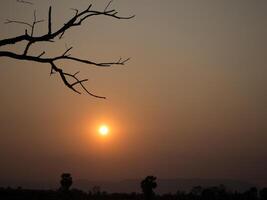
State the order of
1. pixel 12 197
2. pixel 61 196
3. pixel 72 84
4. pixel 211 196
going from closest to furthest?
1. pixel 72 84
2. pixel 12 197
3. pixel 61 196
4. pixel 211 196

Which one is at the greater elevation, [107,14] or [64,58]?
[107,14]

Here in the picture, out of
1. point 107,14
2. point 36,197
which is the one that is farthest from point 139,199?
point 107,14

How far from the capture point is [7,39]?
5957 mm

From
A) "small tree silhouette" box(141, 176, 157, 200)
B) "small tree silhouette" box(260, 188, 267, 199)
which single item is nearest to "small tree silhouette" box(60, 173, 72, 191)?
"small tree silhouette" box(141, 176, 157, 200)

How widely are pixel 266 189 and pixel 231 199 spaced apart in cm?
658

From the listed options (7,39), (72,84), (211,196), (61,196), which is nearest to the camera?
(7,39)

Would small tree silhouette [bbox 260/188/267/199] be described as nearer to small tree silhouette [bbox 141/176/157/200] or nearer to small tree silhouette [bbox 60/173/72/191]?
small tree silhouette [bbox 141/176/157/200]

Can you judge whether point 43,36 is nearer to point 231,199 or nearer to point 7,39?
point 7,39

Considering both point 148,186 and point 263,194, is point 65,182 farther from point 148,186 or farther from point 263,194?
point 263,194

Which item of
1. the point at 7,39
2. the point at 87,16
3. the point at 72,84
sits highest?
the point at 87,16

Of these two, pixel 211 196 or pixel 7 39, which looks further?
pixel 211 196

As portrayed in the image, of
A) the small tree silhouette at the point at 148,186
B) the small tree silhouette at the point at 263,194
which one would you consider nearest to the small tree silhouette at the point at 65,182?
the small tree silhouette at the point at 148,186

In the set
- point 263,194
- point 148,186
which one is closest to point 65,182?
point 148,186

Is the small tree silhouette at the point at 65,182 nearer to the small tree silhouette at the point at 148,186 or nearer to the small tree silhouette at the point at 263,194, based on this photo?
the small tree silhouette at the point at 148,186
